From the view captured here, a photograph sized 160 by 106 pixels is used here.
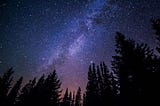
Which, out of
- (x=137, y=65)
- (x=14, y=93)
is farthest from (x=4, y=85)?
(x=137, y=65)

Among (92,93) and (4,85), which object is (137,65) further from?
(4,85)

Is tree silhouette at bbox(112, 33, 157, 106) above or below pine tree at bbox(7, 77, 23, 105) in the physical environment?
below

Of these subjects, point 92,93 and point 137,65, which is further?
point 92,93

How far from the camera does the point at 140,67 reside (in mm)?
15133

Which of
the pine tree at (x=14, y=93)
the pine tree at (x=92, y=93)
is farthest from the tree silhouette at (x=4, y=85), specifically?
the pine tree at (x=92, y=93)

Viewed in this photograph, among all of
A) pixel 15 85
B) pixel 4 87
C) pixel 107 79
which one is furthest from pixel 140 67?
pixel 15 85

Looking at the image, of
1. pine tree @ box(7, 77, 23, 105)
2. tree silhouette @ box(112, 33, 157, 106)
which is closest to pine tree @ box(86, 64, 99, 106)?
tree silhouette @ box(112, 33, 157, 106)

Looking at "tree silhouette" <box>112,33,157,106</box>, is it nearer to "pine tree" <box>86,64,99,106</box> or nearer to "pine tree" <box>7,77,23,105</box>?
"pine tree" <box>86,64,99,106</box>

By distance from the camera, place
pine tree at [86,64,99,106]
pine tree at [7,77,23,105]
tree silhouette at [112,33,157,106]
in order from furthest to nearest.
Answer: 1. pine tree at [7,77,23,105]
2. pine tree at [86,64,99,106]
3. tree silhouette at [112,33,157,106]

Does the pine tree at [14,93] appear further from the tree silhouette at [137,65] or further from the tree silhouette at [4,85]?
the tree silhouette at [137,65]

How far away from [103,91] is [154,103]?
65.6 ft

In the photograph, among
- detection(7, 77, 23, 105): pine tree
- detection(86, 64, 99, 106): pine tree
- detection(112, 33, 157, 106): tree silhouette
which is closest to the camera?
detection(112, 33, 157, 106): tree silhouette

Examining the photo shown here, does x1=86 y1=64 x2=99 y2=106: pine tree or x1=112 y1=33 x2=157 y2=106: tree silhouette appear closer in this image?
x1=112 y1=33 x2=157 y2=106: tree silhouette

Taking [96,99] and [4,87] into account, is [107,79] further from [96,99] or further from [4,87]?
[4,87]
